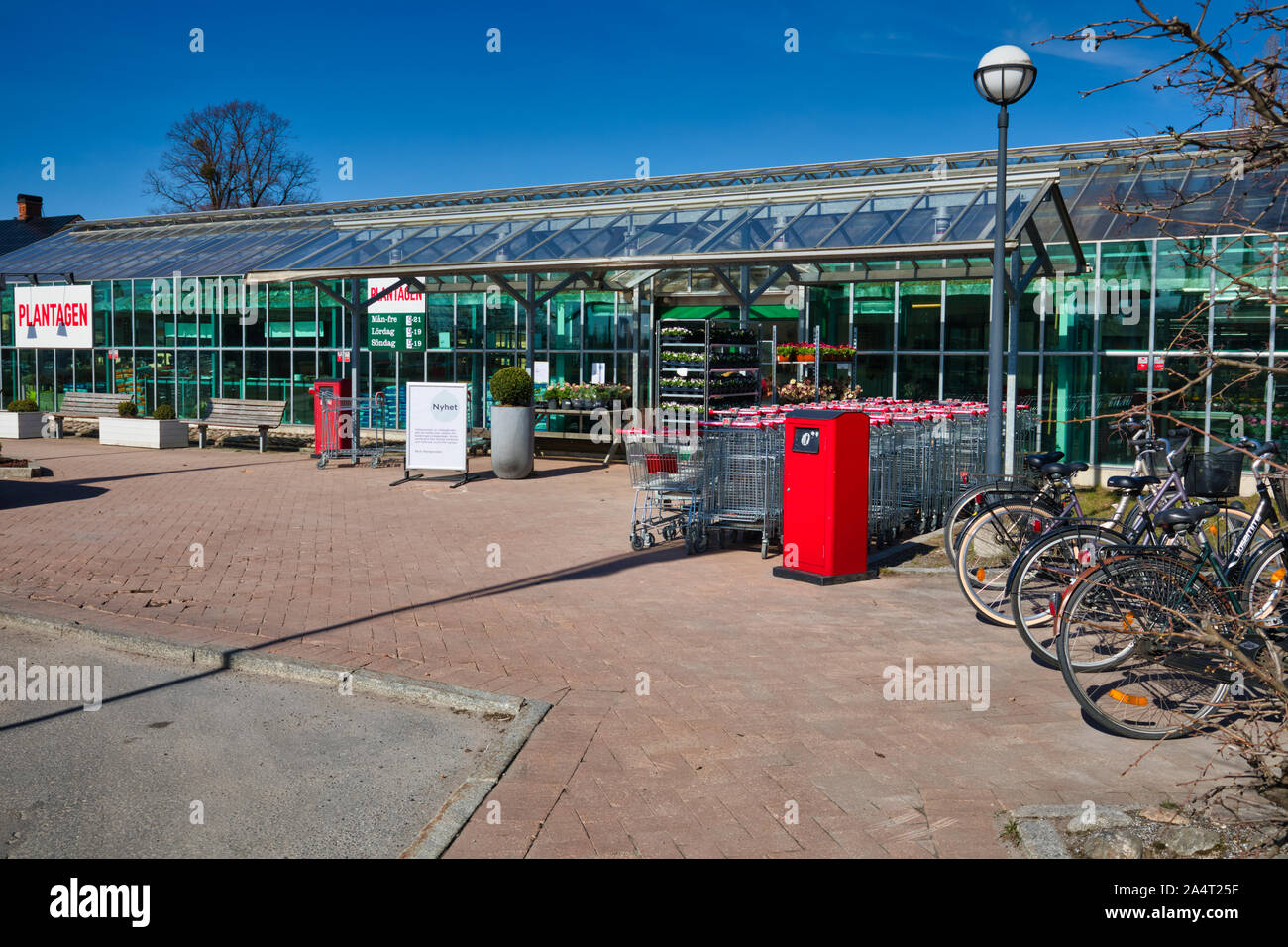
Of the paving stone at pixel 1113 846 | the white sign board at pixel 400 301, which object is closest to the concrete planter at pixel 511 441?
the white sign board at pixel 400 301

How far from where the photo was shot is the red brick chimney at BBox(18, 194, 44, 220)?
149 feet

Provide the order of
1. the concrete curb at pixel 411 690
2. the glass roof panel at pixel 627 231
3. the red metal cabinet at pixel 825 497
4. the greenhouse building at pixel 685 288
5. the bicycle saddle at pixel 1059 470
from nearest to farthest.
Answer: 1. the concrete curb at pixel 411 690
2. the bicycle saddle at pixel 1059 470
3. the red metal cabinet at pixel 825 497
4. the glass roof panel at pixel 627 231
5. the greenhouse building at pixel 685 288

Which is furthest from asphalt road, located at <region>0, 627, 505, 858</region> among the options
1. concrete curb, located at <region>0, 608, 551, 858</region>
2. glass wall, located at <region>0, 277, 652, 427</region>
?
glass wall, located at <region>0, 277, 652, 427</region>

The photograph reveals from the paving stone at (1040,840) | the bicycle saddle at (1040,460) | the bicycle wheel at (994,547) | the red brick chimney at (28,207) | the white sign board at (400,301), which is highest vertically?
the red brick chimney at (28,207)

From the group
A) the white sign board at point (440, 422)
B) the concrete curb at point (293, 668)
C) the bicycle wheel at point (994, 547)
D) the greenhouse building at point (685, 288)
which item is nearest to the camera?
the concrete curb at point (293, 668)

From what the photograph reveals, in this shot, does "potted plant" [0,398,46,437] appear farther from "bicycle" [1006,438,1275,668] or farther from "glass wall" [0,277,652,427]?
"bicycle" [1006,438,1275,668]

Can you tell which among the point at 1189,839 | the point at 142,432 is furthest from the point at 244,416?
the point at 1189,839

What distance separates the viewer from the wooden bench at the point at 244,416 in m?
21.7

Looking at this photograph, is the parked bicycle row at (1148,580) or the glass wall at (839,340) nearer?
the parked bicycle row at (1148,580)

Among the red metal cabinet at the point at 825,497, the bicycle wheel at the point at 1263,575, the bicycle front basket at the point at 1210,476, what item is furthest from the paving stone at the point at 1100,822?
the red metal cabinet at the point at 825,497

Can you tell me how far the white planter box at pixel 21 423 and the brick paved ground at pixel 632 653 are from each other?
40.4 feet

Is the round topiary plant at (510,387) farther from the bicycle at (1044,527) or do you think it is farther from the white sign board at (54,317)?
the white sign board at (54,317)

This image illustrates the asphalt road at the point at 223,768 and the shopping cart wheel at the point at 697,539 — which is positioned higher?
the shopping cart wheel at the point at 697,539

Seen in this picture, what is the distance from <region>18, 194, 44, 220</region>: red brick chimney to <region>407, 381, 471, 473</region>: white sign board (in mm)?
38429
